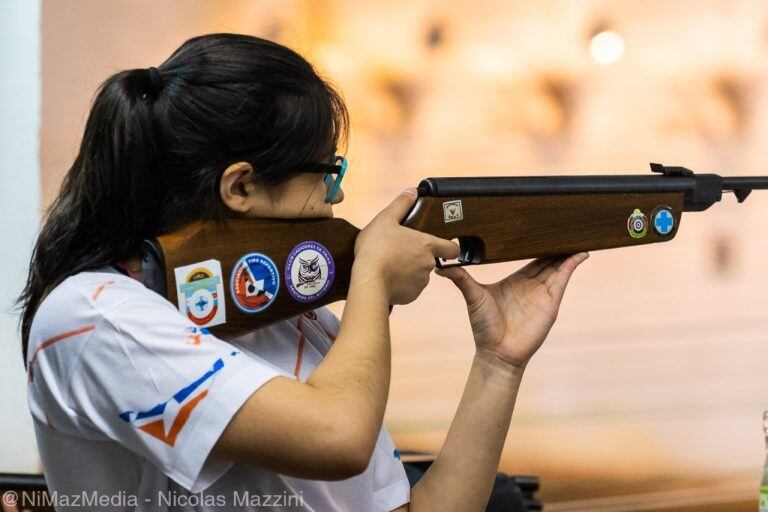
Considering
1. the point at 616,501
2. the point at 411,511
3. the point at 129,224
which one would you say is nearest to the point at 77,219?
the point at 129,224

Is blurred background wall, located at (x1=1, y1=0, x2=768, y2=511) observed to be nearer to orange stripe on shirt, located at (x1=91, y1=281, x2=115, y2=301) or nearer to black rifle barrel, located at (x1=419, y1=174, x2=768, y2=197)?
black rifle barrel, located at (x1=419, y1=174, x2=768, y2=197)

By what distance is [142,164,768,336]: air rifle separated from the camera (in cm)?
84

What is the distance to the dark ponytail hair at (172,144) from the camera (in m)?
0.86

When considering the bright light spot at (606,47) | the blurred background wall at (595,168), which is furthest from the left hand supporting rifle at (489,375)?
the bright light spot at (606,47)

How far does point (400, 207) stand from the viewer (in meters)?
0.99

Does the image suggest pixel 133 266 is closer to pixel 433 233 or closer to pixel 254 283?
pixel 254 283

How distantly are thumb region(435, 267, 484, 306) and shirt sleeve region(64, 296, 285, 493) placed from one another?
361 millimetres

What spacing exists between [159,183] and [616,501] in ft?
5.22

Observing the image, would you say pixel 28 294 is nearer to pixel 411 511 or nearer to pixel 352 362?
pixel 352 362

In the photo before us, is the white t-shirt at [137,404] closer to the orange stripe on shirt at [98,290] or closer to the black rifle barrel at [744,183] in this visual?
the orange stripe on shirt at [98,290]

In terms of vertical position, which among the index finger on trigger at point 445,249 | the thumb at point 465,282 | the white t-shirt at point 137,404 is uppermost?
the index finger on trigger at point 445,249

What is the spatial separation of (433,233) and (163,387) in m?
0.39

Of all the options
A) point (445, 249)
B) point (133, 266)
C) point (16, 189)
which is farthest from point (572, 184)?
point (16, 189)

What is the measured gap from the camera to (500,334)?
108cm
